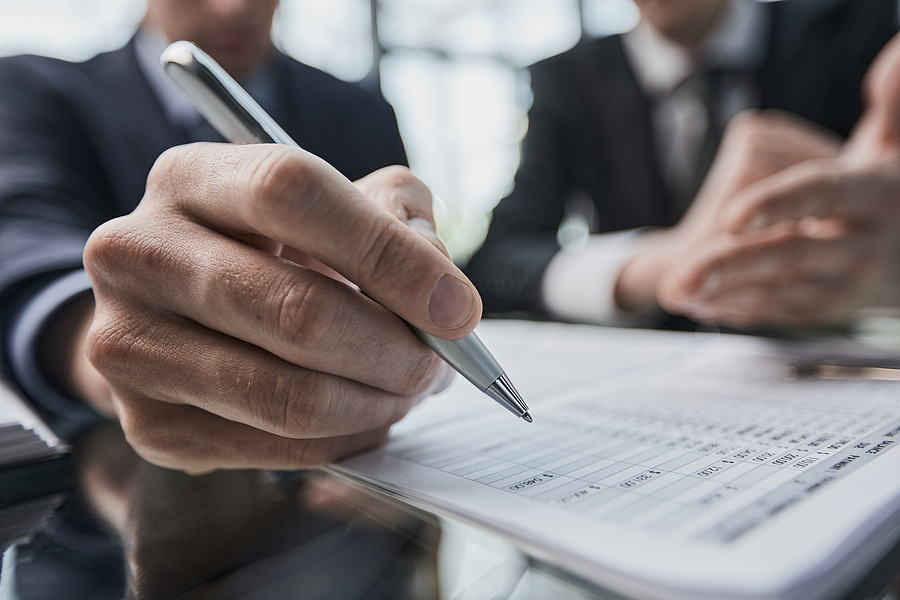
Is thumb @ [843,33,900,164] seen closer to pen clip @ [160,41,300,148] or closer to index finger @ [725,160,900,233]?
index finger @ [725,160,900,233]

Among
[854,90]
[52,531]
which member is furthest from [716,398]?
[854,90]

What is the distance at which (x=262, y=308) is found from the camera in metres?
0.19

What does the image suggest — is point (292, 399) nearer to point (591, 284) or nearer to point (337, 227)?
point (337, 227)

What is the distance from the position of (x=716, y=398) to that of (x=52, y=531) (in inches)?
12.6

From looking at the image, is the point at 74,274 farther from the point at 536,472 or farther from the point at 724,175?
the point at 724,175

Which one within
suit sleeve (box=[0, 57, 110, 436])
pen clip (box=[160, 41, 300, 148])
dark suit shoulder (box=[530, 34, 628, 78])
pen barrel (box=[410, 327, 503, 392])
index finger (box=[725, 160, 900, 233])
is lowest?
suit sleeve (box=[0, 57, 110, 436])

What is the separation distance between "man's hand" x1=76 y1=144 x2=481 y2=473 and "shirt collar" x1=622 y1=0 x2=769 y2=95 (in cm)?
92

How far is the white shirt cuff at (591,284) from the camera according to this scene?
72 cm

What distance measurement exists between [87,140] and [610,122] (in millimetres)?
868

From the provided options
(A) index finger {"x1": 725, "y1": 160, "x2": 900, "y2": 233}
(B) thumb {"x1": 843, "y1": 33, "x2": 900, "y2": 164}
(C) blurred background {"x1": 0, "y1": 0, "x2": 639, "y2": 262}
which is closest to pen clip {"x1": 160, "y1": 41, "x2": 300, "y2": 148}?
(A) index finger {"x1": 725, "y1": 160, "x2": 900, "y2": 233}

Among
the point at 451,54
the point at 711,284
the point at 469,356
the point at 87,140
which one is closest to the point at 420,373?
the point at 469,356

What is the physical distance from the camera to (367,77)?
8.44 ft

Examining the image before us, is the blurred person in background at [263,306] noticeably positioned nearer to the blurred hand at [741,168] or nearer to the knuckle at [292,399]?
the knuckle at [292,399]

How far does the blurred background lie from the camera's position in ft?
7.90
